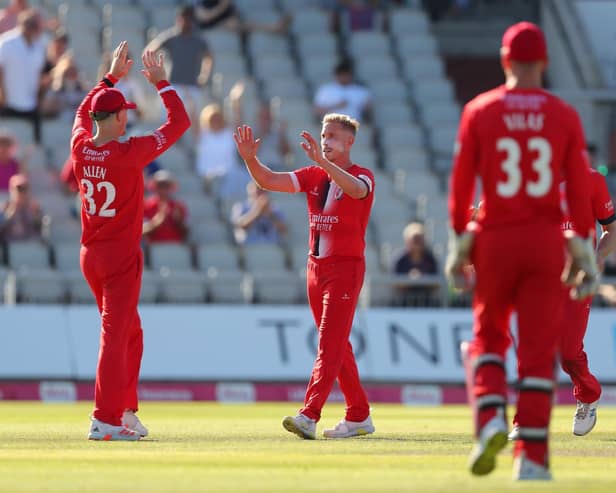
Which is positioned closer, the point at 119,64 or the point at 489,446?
the point at 489,446

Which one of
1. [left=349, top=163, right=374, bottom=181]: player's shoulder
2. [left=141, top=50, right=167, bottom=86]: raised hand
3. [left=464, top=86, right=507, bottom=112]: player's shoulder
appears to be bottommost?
[left=349, top=163, right=374, bottom=181]: player's shoulder

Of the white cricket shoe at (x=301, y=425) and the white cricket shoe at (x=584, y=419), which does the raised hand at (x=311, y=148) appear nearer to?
the white cricket shoe at (x=301, y=425)

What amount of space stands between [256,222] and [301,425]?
10.0 m

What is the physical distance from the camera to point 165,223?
20766mm

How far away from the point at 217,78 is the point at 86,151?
13146 mm

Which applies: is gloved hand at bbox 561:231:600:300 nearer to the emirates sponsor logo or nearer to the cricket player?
the cricket player

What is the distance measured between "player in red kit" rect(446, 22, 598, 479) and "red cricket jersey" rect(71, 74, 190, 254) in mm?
3280

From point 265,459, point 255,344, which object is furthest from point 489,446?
point 255,344

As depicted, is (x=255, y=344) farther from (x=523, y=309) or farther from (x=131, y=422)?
(x=523, y=309)

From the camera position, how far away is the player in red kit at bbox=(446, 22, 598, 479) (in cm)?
836

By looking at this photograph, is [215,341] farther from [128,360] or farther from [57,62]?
[128,360]

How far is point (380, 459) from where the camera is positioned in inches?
383

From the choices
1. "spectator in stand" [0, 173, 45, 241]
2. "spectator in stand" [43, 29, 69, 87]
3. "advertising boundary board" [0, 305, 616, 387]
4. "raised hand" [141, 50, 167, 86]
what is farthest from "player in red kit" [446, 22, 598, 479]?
"spectator in stand" [43, 29, 69, 87]

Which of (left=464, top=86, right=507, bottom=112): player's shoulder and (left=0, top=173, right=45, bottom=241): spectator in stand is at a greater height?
(left=464, top=86, right=507, bottom=112): player's shoulder
